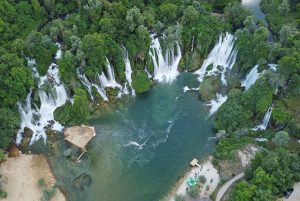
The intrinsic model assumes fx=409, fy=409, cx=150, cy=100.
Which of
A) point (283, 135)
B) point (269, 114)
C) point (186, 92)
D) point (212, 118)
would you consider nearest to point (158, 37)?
point (186, 92)

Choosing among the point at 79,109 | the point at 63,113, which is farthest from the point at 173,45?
the point at 63,113

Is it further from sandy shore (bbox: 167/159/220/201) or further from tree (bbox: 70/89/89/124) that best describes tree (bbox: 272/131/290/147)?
tree (bbox: 70/89/89/124)

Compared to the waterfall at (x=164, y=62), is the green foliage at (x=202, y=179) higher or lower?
lower

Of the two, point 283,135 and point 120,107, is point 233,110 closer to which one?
point 283,135

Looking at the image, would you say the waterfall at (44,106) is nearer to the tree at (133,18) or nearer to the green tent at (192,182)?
the tree at (133,18)

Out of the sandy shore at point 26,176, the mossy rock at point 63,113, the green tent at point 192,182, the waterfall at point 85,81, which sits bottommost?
the green tent at point 192,182

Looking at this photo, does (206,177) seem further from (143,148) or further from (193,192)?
(143,148)

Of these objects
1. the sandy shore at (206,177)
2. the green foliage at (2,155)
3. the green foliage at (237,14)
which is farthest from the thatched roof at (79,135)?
the green foliage at (237,14)
